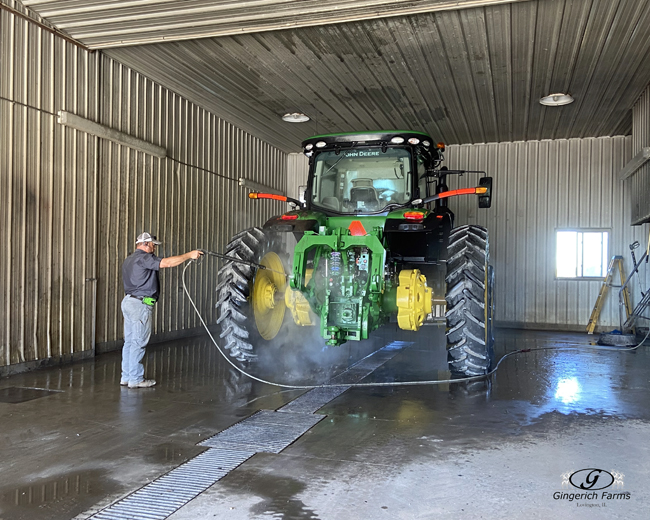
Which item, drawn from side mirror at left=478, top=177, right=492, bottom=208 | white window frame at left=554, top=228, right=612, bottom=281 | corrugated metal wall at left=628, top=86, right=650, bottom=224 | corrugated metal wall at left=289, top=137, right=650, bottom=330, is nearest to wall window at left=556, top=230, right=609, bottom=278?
white window frame at left=554, top=228, right=612, bottom=281

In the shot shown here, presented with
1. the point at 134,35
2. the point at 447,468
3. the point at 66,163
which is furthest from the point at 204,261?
the point at 447,468

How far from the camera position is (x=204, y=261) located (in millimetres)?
10102

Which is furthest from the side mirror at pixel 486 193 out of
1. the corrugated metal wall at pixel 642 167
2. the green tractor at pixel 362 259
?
the corrugated metal wall at pixel 642 167

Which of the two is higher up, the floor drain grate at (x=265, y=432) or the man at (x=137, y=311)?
the man at (x=137, y=311)

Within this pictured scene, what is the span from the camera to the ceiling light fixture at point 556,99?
8766 mm

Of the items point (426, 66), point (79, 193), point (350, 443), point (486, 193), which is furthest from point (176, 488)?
point (426, 66)

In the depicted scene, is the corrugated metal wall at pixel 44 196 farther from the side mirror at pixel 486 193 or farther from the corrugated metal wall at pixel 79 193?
the side mirror at pixel 486 193

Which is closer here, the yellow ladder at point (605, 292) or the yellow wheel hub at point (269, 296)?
the yellow wheel hub at point (269, 296)

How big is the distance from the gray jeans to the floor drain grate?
5.35 ft

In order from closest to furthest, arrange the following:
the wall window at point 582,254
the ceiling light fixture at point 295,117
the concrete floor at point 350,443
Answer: the concrete floor at point 350,443 < the ceiling light fixture at point 295,117 < the wall window at point 582,254

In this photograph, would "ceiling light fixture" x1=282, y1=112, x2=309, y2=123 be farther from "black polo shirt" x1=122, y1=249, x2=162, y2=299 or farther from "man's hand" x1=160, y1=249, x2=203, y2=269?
"man's hand" x1=160, y1=249, x2=203, y2=269

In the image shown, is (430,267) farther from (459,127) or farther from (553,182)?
(553,182)

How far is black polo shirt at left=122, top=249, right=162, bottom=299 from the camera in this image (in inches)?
215

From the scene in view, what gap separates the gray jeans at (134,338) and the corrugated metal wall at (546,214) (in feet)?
26.6
